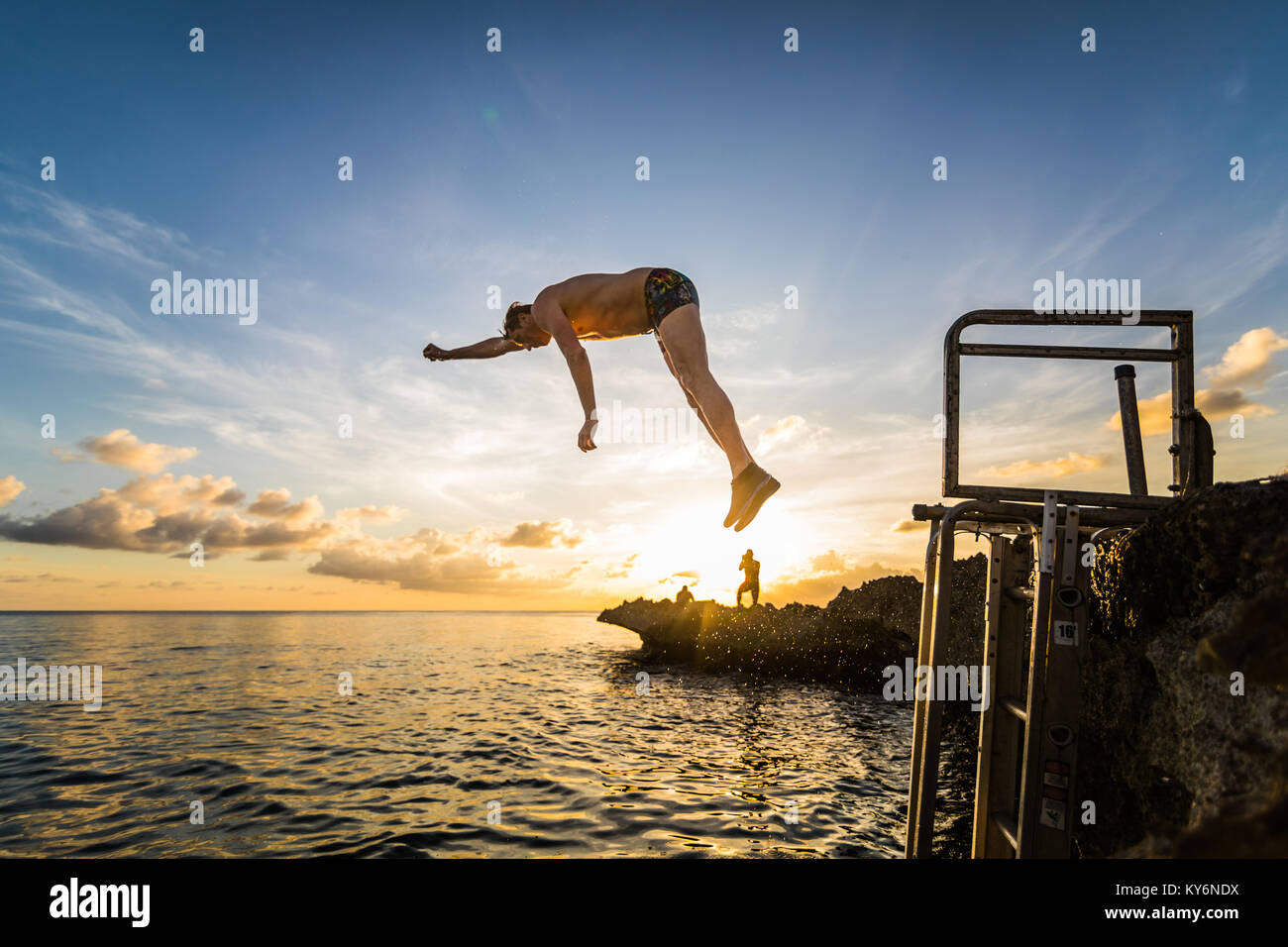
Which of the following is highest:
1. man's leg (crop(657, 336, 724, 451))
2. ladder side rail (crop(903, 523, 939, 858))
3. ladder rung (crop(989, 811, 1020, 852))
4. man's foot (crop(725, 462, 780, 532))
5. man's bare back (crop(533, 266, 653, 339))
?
man's bare back (crop(533, 266, 653, 339))

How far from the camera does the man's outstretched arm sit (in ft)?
16.0

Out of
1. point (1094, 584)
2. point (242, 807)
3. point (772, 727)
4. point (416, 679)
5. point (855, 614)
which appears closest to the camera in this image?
point (1094, 584)

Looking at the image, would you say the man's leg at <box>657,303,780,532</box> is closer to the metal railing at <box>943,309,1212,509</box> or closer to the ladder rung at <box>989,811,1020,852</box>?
the metal railing at <box>943,309,1212,509</box>

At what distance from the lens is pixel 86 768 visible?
669 inches

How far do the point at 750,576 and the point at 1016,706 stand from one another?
33.2 metres

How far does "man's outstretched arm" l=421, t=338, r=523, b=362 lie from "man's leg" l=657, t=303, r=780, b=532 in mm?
1396

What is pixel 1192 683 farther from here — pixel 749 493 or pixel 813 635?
pixel 813 635

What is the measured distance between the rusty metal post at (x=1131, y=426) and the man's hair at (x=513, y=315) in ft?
16.5

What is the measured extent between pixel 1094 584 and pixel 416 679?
130 feet

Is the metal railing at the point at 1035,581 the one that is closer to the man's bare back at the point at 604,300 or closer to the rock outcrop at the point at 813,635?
the man's bare back at the point at 604,300

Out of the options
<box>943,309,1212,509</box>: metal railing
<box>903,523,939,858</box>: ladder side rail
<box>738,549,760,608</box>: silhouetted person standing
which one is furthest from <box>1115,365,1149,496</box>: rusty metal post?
<box>738,549,760,608</box>: silhouetted person standing

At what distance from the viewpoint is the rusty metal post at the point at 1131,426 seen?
5.29 meters
